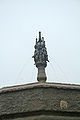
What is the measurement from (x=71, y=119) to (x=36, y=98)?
4.78ft

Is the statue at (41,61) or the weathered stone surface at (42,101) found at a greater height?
the statue at (41,61)

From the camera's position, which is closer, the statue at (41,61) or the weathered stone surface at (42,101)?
the weathered stone surface at (42,101)

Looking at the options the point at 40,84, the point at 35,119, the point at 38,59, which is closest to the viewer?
the point at 35,119

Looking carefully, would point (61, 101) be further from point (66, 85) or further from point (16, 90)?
point (16, 90)

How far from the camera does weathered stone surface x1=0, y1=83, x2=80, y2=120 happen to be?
35.8 feet

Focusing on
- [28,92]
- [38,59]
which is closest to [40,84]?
[28,92]

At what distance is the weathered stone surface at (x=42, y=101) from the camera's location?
35.8 feet

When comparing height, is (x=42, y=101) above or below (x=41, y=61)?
below

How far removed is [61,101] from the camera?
11312 millimetres

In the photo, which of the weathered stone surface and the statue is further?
the statue

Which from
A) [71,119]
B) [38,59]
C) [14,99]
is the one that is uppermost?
[38,59]

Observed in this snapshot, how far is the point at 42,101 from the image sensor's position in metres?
11.1

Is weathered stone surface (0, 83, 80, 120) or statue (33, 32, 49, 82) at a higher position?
statue (33, 32, 49, 82)

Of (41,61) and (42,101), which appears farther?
(41,61)
